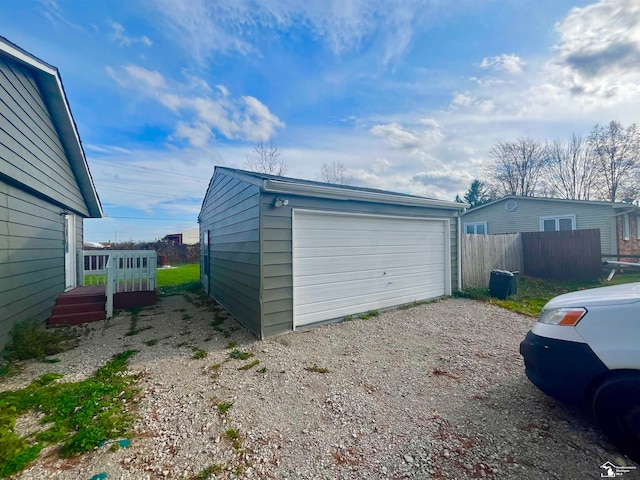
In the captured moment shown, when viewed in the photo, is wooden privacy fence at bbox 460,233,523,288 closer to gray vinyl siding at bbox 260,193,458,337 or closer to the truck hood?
gray vinyl siding at bbox 260,193,458,337

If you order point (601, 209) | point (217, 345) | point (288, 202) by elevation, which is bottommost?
point (217, 345)

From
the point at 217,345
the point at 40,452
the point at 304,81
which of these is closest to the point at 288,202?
the point at 217,345

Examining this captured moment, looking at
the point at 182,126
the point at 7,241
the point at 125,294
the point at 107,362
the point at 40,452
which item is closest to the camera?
the point at 40,452

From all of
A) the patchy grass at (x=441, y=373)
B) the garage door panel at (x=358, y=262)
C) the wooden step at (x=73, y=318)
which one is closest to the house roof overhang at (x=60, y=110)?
the wooden step at (x=73, y=318)

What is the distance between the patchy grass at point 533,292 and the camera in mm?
6524

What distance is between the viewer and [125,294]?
7.02 m

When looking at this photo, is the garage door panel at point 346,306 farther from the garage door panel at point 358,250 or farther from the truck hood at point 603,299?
the truck hood at point 603,299

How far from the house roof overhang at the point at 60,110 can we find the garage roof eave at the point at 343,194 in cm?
423

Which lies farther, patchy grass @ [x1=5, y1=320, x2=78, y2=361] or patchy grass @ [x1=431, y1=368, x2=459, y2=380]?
patchy grass @ [x1=5, y1=320, x2=78, y2=361]

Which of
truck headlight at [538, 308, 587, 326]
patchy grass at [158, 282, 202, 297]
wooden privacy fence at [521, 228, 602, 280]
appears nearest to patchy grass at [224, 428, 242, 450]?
truck headlight at [538, 308, 587, 326]

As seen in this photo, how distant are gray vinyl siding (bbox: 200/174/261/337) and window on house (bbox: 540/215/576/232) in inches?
580

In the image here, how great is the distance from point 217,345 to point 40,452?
2.46 metres

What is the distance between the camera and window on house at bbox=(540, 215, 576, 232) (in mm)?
12904

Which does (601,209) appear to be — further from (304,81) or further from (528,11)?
(304,81)
